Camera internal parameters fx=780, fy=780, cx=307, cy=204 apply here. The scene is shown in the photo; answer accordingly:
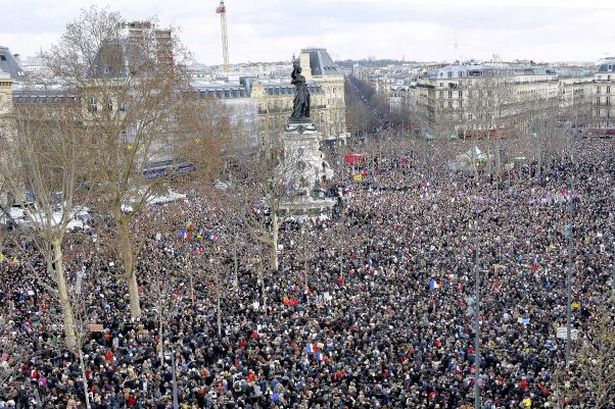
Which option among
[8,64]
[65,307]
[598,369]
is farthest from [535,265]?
[8,64]

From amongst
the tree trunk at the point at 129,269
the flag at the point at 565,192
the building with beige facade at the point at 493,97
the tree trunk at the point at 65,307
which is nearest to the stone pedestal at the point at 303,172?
the flag at the point at 565,192

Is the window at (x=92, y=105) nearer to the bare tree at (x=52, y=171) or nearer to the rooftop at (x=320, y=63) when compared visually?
the bare tree at (x=52, y=171)

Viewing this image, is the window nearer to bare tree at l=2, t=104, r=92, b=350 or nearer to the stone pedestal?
bare tree at l=2, t=104, r=92, b=350

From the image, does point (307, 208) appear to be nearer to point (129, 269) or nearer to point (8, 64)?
point (129, 269)

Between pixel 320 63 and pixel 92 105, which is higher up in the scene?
pixel 320 63

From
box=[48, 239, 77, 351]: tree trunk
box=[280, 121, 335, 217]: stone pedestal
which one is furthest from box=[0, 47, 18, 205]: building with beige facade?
box=[280, 121, 335, 217]: stone pedestal

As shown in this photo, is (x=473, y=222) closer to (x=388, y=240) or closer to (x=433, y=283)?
(x=388, y=240)

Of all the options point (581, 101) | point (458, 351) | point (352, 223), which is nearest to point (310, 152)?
point (352, 223)
